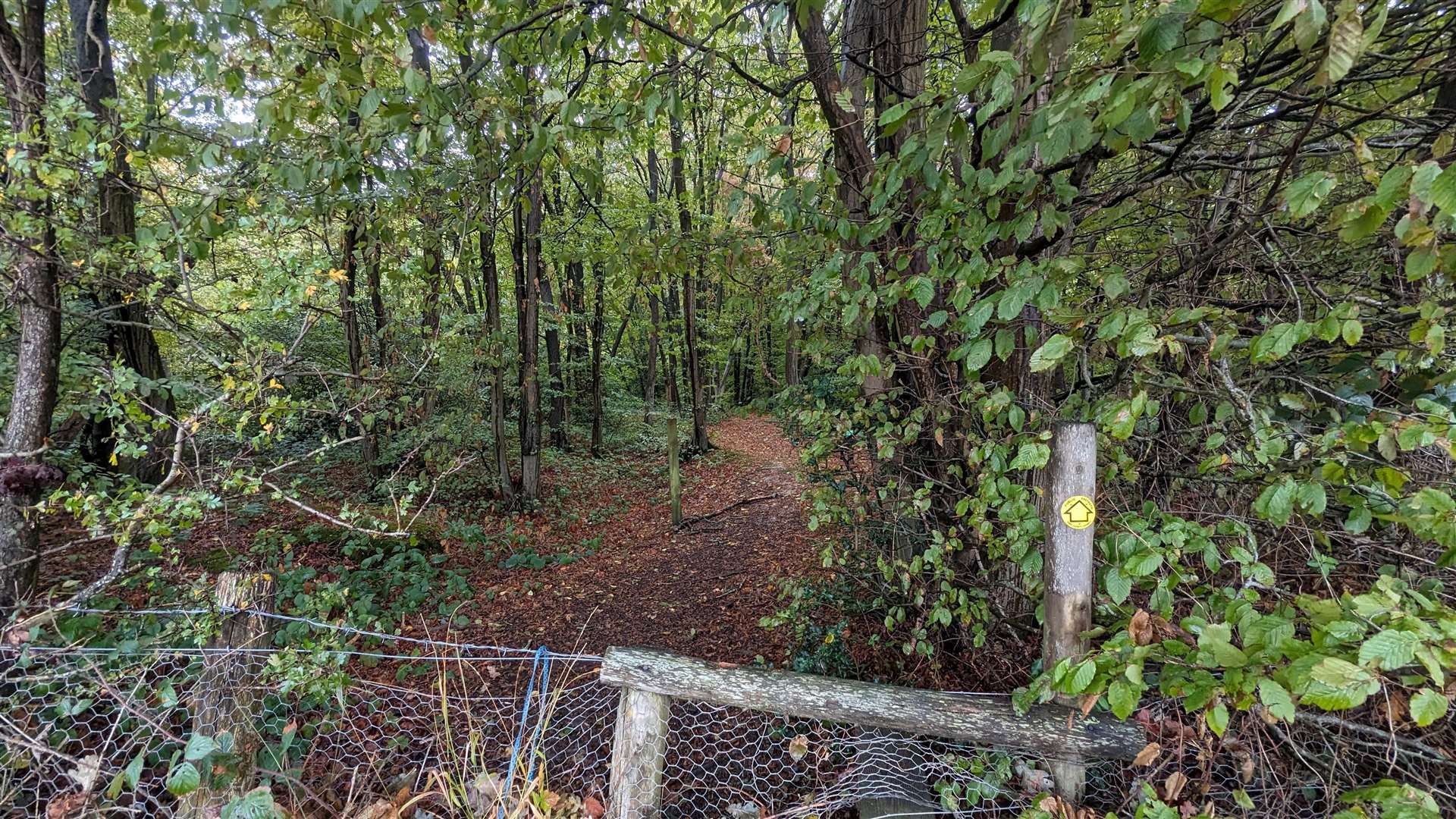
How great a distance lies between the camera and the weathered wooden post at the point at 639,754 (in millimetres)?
2066

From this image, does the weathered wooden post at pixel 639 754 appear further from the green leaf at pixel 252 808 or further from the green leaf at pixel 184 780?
the green leaf at pixel 184 780

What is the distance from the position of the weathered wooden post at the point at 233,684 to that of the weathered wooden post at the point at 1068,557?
313 cm

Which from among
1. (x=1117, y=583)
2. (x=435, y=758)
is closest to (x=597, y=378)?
(x=435, y=758)

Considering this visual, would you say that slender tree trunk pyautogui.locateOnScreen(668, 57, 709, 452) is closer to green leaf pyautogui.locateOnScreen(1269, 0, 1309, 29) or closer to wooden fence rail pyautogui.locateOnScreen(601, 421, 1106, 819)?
wooden fence rail pyautogui.locateOnScreen(601, 421, 1106, 819)

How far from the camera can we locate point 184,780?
1723 millimetres

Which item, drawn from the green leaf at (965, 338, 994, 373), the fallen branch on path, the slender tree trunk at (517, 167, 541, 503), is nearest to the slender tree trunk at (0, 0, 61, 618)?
the green leaf at (965, 338, 994, 373)

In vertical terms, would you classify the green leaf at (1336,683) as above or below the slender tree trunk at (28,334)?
below

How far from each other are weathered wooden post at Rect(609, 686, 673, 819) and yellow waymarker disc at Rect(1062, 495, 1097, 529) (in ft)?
5.26

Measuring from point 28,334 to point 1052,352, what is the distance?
5325 mm

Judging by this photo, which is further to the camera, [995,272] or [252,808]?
[995,272]

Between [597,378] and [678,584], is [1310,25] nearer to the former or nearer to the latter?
[678,584]

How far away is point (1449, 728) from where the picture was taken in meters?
1.68

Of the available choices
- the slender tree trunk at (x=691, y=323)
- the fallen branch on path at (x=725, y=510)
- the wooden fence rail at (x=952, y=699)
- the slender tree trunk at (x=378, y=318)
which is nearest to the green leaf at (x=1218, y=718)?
the wooden fence rail at (x=952, y=699)

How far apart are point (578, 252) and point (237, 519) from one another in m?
5.68
